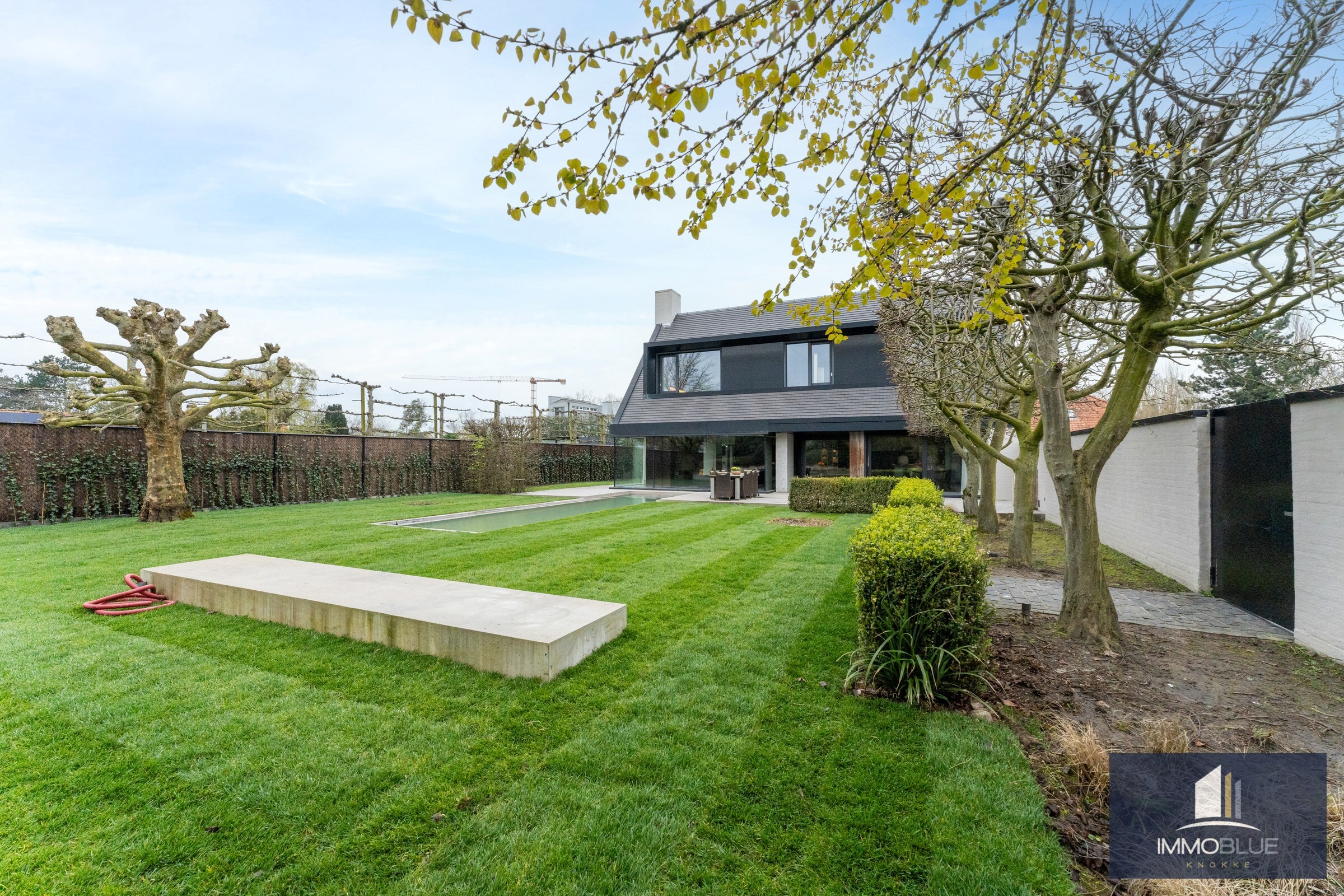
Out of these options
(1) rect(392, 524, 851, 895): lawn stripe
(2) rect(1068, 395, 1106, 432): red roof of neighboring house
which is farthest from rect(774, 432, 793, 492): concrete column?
(1) rect(392, 524, 851, 895): lawn stripe

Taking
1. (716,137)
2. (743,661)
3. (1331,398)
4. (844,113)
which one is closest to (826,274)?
(844,113)

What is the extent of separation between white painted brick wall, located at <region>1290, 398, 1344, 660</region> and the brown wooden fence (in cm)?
1876

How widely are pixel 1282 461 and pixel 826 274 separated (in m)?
4.43

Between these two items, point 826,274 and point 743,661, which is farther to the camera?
point 826,274

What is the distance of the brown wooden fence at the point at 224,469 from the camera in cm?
1067

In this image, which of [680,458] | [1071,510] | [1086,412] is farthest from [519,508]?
[1086,412]

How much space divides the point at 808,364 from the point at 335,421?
54.3 feet

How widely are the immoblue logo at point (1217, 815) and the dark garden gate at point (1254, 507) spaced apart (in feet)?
10.1

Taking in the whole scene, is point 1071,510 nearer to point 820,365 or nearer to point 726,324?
point 820,365

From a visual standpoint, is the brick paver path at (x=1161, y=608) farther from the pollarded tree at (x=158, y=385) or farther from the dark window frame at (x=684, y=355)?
the dark window frame at (x=684, y=355)

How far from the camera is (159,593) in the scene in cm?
546

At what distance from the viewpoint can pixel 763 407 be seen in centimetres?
1917

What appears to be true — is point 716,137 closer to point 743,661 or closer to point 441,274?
point 743,661

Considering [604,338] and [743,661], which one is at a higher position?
[604,338]
